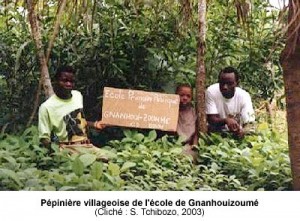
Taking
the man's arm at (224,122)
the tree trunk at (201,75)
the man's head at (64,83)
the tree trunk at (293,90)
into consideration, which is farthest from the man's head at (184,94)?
the tree trunk at (293,90)

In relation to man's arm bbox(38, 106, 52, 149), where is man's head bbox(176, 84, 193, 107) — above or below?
above

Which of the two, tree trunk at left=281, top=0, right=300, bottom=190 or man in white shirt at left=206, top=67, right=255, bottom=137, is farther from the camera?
man in white shirt at left=206, top=67, right=255, bottom=137

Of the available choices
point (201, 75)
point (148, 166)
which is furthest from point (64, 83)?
point (201, 75)

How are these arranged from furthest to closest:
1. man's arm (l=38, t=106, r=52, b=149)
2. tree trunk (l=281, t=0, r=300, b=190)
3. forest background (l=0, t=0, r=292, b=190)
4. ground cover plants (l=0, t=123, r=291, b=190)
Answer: forest background (l=0, t=0, r=292, b=190) → man's arm (l=38, t=106, r=52, b=149) → ground cover plants (l=0, t=123, r=291, b=190) → tree trunk (l=281, t=0, r=300, b=190)

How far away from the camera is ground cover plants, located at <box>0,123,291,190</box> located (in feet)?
10.6

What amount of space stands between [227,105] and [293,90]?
1.41 m

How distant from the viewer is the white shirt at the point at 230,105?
14.6 ft

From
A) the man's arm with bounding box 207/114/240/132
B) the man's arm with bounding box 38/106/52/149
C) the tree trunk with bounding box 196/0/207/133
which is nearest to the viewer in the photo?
the man's arm with bounding box 38/106/52/149

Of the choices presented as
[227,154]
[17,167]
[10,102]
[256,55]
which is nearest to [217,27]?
[256,55]

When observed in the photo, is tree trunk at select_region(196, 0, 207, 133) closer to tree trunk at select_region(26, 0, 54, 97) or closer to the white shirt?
the white shirt

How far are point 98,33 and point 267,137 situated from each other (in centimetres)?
150

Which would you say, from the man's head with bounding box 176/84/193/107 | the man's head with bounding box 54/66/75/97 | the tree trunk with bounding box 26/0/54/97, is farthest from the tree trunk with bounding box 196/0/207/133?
the tree trunk with bounding box 26/0/54/97

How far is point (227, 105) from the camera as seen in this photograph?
449 cm

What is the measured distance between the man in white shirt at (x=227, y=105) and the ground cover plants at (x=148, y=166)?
122mm
